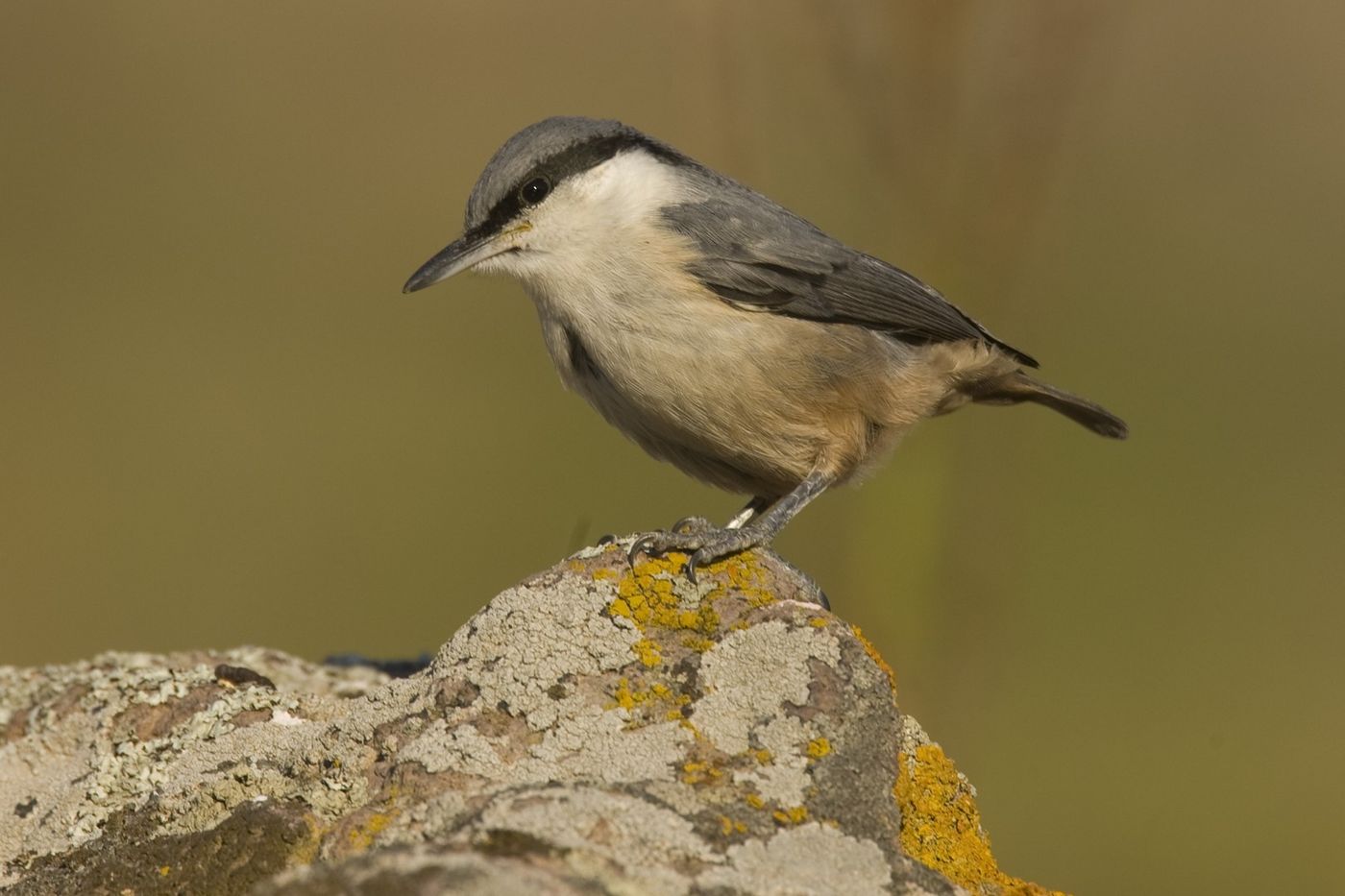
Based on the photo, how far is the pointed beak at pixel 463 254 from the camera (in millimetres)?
4387

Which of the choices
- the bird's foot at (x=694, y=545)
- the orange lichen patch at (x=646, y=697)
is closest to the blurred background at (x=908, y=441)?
the bird's foot at (x=694, y=545)

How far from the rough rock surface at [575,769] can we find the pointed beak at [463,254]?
118cm

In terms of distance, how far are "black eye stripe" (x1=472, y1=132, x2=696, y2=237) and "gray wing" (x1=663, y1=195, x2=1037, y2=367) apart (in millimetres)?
270

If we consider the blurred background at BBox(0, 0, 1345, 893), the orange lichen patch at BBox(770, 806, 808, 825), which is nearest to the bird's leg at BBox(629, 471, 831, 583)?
the blurred background at BBox(0, 0, 1345, 893)

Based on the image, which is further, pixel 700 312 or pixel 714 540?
pixel 700 312

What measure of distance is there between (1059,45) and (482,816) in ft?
10.2

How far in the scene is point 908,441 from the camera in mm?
5008

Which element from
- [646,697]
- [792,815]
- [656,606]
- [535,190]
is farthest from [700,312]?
[792,815]

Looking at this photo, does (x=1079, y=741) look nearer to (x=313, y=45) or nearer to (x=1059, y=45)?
(x=1059, y=45)

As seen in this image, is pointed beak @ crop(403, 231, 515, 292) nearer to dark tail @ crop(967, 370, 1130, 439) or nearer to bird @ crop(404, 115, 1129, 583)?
bird @ crop(404, 115, 1129, 583)

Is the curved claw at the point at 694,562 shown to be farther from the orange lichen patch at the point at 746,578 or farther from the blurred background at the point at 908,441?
the blurred background at the point at 908,441

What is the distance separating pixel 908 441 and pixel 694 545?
1557 mm

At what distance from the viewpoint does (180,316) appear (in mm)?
11828

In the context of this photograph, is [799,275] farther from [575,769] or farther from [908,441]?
[575,769]
